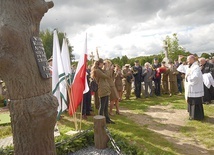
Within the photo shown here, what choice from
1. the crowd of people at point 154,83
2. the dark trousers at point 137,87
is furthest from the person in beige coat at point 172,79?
the dark trousers at point 137,87

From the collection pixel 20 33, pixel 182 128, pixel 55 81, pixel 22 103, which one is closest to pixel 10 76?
pixel 22 103

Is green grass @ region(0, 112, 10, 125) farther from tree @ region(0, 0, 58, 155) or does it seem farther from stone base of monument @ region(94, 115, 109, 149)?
tree @ region(0, 0, 58, 155)

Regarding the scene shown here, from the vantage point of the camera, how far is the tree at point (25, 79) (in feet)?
8.21

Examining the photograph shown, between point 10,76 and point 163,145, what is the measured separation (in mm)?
3881

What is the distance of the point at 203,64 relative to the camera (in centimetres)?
940

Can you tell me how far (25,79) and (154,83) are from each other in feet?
35.2

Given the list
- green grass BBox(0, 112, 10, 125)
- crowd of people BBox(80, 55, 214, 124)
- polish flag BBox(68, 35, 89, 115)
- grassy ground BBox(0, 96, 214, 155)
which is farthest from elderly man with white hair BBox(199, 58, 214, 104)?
green grass BBox(0, 112, 10, 125)

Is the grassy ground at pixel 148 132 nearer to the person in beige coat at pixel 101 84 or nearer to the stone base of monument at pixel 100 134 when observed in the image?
the stone base of monument at pixel 100 134

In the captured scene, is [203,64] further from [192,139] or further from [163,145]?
[163,145]

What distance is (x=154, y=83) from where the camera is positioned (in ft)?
41.5

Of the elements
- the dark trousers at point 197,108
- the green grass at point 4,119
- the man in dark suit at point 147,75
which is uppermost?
the man in dark suit at point 147,75

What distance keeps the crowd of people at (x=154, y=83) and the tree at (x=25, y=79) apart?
387 cm

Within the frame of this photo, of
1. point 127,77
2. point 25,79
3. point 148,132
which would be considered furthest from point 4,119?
point 25,79

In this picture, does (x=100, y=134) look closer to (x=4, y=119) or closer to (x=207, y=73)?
(x=4, y=119)
